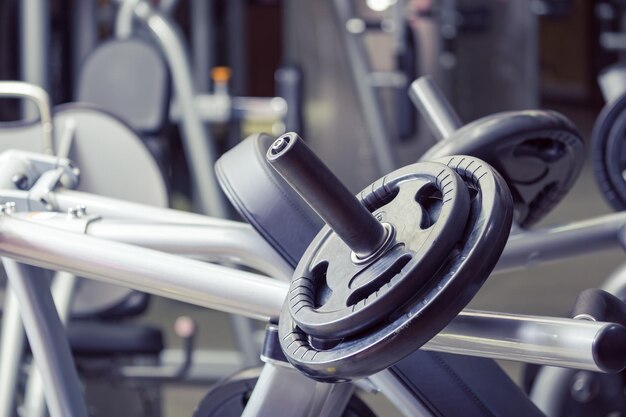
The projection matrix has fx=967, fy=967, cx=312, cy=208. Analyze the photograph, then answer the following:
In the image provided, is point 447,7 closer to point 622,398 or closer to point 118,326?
point 118,326

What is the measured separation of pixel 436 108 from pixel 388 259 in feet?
1.51

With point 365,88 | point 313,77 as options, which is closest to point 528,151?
point 365,88

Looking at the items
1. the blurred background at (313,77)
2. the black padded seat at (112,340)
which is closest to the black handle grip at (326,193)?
the blurred background at (313,77)

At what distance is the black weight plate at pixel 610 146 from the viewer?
128 cm

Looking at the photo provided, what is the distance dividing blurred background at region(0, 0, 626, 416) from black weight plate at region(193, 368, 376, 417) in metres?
0.71

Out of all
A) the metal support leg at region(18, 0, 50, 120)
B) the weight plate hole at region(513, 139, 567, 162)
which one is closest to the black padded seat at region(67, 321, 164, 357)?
the metal support leg at region(18, 0, 50, 120)

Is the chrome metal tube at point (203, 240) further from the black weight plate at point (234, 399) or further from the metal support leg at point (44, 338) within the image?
the black weight plate at point (234, 399)

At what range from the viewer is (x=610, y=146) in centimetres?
130

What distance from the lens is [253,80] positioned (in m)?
7.32

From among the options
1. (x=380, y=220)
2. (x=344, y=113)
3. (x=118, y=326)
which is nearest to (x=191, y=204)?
(x=344, y=113)

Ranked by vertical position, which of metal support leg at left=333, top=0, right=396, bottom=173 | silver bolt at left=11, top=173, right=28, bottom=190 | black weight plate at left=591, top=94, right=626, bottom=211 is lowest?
metal support leg at left=333, top=0, right=396, bottom=173

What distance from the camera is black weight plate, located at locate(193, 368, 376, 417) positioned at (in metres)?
1.03

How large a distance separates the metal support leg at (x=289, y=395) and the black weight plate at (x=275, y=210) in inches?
3.8

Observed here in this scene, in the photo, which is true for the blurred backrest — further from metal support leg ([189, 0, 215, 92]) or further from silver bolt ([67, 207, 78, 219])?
silver bolt ([67, 207, 78, 219])
